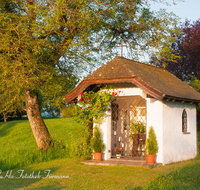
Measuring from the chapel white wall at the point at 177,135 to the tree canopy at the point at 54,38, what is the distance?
3.71 m

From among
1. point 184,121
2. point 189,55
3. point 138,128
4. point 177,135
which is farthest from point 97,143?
point 189,55

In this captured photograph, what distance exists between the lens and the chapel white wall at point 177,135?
11188 mm

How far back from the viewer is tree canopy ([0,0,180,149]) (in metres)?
11.6

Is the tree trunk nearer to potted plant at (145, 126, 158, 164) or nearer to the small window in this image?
potted plant at (145, 126, 158, 164)

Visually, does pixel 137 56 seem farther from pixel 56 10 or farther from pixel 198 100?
pixel 56 10

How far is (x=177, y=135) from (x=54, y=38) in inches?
295

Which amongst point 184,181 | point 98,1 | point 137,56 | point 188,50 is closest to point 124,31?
point 137,56

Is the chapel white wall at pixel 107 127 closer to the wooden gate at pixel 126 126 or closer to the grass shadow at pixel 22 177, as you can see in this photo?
the wooden gate at pixel 126 126

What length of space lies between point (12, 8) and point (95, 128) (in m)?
6.97

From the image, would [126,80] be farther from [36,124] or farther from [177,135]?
[36,124]

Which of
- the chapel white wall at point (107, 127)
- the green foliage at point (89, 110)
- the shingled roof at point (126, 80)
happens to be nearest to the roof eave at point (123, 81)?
the shingled roof at point (126, 80)

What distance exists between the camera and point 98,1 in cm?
1239

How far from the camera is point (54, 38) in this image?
47.5 ft

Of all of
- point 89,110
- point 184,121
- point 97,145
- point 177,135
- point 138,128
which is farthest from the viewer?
point 184,121
